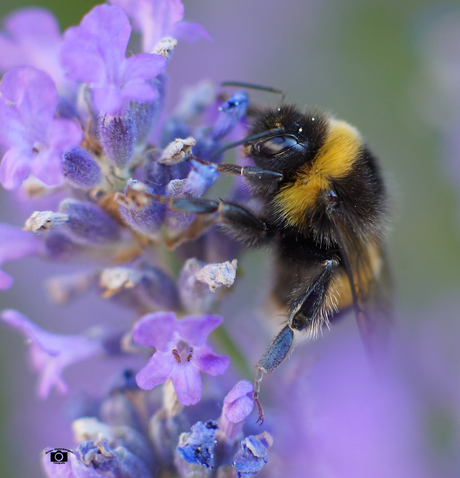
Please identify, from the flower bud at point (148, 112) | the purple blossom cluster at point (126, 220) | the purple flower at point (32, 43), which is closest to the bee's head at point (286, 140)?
the purple blossom cluster at point (126, 220)

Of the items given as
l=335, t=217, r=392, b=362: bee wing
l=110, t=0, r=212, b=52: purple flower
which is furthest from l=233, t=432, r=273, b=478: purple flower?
l=110, t=0, r=212, b=52: purple flower

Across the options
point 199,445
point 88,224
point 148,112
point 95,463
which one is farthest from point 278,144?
point 95,463

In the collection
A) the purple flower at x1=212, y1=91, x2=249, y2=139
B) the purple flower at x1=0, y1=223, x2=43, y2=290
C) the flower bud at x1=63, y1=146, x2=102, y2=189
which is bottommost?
the purple flower at x1=0, y1=223, x2=43, y2=290

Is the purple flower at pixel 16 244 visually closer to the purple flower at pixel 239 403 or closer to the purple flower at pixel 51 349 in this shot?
the purple flower at pixel 51 349

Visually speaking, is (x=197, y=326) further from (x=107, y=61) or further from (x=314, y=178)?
(x=107, y=61)

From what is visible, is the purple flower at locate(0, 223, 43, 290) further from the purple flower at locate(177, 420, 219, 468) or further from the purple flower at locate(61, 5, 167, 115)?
the purple flower at locate(177, 420, 219, 468)

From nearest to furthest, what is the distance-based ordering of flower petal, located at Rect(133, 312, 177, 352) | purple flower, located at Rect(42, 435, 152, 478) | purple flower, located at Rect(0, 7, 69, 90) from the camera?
flower petal, located at Rect(133, 312, 177, 352)
purple flower, located at Rect(42, 435, 152, 478)
purple flower, located at Rect(0, 7, 69, 90)

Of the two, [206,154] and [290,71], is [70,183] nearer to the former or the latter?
[206,154]

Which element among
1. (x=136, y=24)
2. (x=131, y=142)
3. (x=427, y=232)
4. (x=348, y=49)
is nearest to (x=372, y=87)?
(x=348, y=49)
